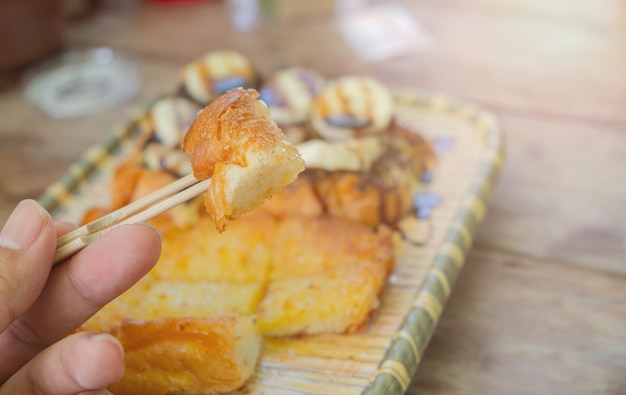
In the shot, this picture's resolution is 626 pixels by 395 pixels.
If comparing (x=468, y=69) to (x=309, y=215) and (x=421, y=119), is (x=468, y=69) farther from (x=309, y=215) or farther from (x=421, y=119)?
(x=309, y=215)

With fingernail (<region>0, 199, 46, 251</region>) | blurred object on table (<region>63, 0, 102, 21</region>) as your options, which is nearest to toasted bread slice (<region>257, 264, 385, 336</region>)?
fingernail (<region>0, 199, 46, 251</region>)

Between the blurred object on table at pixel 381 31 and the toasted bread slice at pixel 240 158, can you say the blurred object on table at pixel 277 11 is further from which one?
the toasted bread slice at pixel 240 158

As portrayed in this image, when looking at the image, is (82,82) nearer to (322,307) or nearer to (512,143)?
(512,143)

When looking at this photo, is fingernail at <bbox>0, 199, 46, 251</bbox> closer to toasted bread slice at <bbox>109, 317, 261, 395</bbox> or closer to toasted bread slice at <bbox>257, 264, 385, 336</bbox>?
toasted bread slice at <bbox>109, 317, 261, 395</bbox>

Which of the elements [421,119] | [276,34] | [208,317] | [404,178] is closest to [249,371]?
[208,317]

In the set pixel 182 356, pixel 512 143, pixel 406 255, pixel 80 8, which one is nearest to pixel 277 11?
pixel 80 8
